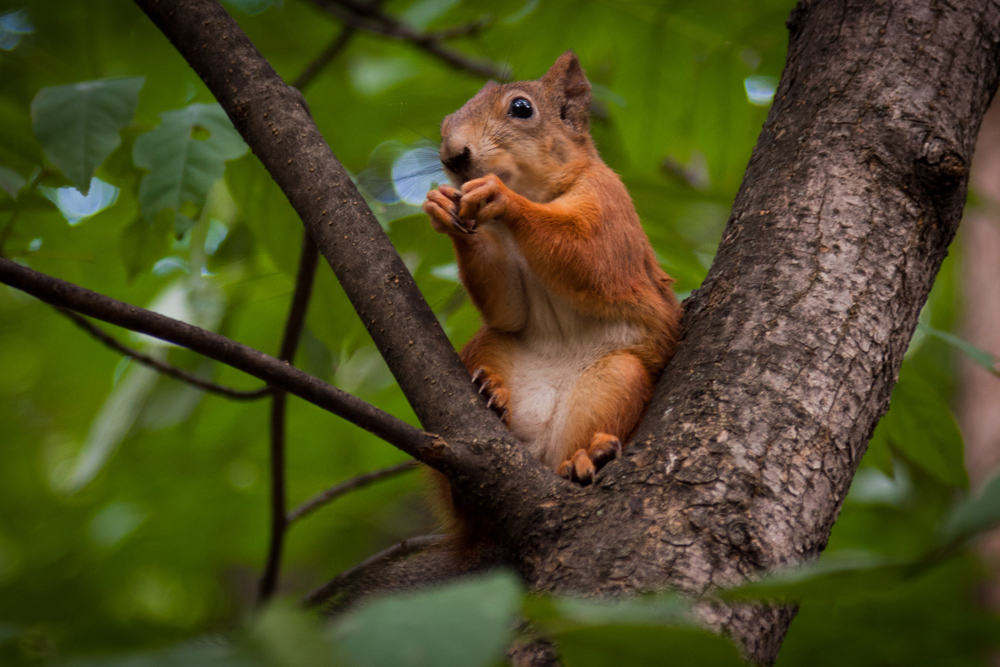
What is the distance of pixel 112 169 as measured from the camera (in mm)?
2219

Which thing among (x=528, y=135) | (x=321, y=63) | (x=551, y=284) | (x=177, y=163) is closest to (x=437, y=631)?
(x=177, y=163)

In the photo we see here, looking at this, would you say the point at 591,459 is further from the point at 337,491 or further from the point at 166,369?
the point at 166,369

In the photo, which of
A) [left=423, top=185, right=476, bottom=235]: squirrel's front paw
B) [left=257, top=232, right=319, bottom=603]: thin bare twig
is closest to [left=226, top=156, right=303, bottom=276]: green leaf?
[left=257, top=232, right=319, bottom=603]: thin bare twig

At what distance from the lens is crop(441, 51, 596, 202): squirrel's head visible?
7.61ft

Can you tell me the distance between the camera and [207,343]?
1243 millimetres

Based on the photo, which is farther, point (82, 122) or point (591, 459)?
point (591, 459)

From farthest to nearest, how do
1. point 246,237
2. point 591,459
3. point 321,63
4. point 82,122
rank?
point 321,63, point 246,237, point 591,459, point 82,122

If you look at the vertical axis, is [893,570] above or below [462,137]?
below

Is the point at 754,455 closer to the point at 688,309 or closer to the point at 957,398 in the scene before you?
the point at 688,309

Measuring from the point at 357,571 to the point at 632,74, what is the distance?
1.95 metres

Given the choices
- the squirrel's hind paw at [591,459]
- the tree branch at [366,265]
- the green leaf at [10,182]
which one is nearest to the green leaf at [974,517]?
the tree branch at [366,265]

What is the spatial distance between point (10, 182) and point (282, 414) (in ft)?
2.80

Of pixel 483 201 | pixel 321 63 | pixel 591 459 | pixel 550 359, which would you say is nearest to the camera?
pixel 591 459

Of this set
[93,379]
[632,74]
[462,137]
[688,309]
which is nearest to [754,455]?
[688,309]
